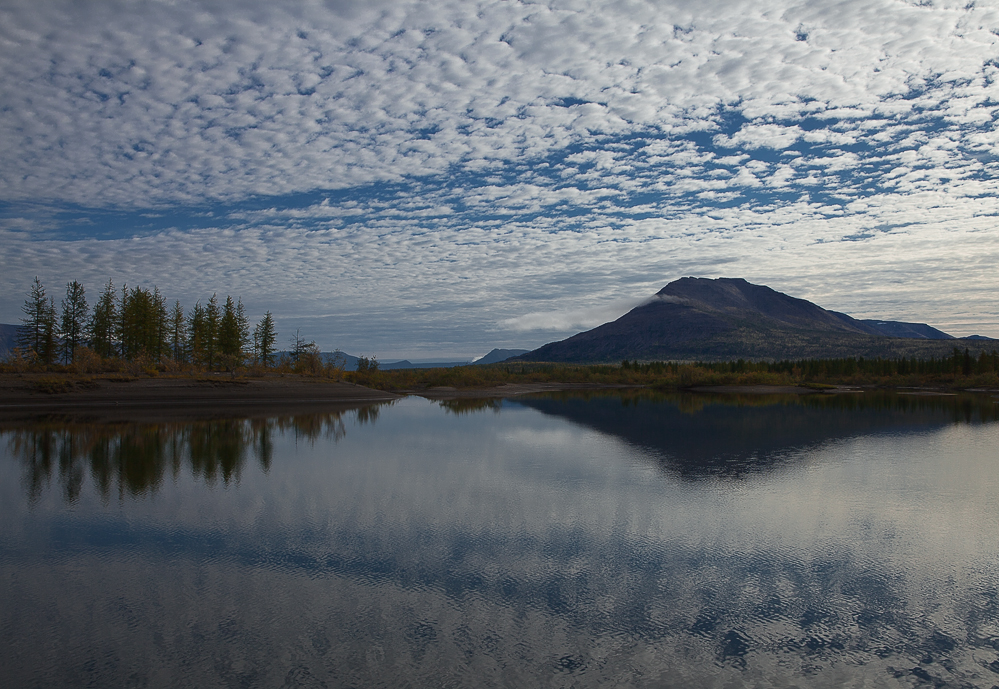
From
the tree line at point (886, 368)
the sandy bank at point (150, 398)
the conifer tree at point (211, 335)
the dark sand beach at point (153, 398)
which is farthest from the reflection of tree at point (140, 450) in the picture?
the tree line at point (886, 368)

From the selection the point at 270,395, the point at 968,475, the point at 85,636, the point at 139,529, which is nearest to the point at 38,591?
the point at 85,636

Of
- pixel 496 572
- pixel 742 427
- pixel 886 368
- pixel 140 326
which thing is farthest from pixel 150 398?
pixel 886 368

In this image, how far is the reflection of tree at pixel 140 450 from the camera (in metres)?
19.2

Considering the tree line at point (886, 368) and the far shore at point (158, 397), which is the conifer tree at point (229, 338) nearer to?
the far shore at point (158, 397)

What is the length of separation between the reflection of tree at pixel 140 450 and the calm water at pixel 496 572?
0.24 metres

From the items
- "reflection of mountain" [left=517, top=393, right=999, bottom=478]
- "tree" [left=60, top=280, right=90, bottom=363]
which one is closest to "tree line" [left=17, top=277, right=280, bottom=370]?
"tree" [left=60, top=280, right=90, bottom=363]

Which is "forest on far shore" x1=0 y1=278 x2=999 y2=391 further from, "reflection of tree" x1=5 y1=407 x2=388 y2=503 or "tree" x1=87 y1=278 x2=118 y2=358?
"reflection of tree" x1=5 y1=407 x2=388 y2=503

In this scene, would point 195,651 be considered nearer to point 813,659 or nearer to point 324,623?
point 324,623

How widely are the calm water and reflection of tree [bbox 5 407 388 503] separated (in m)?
0.24

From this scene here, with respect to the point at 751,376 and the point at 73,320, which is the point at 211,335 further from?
the point at 751,376

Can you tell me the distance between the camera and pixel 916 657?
7.71 m

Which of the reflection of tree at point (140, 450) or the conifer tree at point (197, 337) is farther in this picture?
the conifer tree at point (197, 337)

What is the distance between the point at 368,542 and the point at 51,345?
2981 inches

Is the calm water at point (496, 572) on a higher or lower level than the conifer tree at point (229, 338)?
lower
